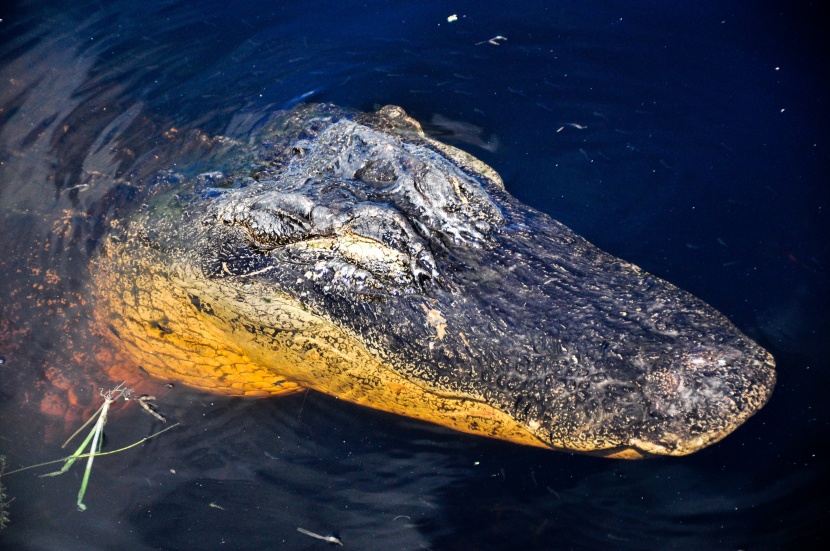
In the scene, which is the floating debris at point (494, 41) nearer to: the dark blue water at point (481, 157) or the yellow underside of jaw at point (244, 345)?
the dark blue water at point (481, 157)

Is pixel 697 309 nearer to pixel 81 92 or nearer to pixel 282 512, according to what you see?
pixel 282 512

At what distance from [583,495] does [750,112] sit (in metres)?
3.38

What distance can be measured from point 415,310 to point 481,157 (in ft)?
6.72

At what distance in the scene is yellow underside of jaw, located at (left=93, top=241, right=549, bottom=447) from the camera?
3197 mm

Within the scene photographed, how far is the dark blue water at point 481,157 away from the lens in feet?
10.6

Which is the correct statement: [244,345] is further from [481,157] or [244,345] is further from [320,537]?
[481,157]

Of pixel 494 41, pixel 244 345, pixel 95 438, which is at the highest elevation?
pixel 494 41

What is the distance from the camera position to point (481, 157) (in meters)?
4.69

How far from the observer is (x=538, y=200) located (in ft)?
14.2

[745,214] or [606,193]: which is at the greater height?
[606,193]

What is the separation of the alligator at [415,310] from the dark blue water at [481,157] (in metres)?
0.35

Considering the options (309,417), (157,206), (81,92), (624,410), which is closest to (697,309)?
(624,410)

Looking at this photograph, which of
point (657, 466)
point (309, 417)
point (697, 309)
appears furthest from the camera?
point (309, 417)

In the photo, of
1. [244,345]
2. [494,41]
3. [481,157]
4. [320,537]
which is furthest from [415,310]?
[494,41]
